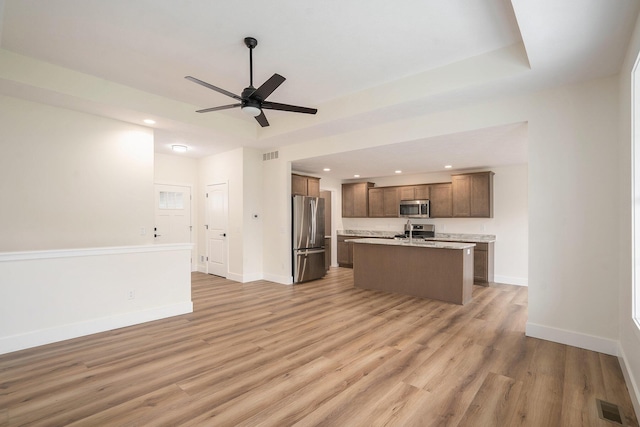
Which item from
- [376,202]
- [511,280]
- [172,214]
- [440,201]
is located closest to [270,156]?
[172,214]

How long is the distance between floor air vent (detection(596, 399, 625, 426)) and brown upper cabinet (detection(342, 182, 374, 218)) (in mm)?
6551

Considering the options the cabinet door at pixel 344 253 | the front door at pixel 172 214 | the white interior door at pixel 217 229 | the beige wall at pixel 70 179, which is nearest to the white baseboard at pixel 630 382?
the beige wall at pixel 70 179

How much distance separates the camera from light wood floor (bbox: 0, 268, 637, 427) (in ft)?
6.84

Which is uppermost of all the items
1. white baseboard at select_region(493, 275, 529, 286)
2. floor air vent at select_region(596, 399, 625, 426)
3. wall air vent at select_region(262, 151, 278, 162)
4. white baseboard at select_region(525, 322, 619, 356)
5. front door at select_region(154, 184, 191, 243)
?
wall air vent at select_region(262, 151, 278, 162)

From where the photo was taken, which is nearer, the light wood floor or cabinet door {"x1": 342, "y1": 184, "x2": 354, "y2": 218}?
the light wood floor

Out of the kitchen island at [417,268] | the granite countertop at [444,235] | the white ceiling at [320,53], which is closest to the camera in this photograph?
the white ceiling at [320,53]

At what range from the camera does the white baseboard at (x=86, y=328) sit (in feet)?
10.2

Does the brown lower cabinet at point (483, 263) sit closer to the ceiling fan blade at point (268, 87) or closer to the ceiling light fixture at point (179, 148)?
the ceiling fan blade at point (268, 87)

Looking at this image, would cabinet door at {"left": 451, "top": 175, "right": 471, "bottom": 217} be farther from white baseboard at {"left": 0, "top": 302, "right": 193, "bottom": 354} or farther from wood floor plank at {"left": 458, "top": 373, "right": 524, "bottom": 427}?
white baseboard at {"left": 0, "top": 302, "right": 193, "bottom": 354}

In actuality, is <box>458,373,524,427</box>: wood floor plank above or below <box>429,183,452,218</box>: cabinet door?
below

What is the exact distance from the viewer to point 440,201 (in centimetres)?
730

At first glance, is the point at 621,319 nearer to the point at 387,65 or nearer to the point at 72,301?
the point at 387,65

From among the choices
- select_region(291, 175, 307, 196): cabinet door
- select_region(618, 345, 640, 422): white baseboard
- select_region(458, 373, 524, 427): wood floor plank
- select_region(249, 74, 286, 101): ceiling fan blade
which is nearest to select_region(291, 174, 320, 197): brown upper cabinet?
select_region(291, 175, 307, 196): cabinet door

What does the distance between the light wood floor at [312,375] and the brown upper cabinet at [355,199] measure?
4.67m
